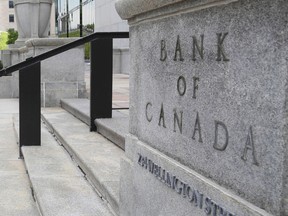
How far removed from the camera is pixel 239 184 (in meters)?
1.79

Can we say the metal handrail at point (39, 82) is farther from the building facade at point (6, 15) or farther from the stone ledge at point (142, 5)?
the building facade at point (6, 15)

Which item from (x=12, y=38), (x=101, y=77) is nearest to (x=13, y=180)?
(x=101, y=77)

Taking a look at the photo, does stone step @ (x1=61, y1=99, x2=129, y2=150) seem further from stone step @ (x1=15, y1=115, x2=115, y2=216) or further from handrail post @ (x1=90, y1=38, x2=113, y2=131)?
stone step @ (x1=15, y1=115, x2=115, y2=216)

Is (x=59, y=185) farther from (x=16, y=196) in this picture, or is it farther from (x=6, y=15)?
(x=6, y=15)

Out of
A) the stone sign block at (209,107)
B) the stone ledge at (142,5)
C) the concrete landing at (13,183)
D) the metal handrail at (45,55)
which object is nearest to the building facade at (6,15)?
the concrete landing at (13,183)

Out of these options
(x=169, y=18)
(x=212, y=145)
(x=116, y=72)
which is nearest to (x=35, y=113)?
(x=169, y=18)

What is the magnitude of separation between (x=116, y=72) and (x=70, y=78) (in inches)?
422

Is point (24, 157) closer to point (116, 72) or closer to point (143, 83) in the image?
point (143, 83)

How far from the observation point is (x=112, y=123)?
544 cm

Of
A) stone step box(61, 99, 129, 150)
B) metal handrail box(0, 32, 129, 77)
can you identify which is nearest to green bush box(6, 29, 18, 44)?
stone step box(61, 99, 129, 150)

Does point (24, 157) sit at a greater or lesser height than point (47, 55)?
lesser

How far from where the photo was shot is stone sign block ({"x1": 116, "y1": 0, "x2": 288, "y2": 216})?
1.60 m

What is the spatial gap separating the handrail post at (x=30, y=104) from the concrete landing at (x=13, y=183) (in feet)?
0.92

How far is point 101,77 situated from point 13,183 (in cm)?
213
